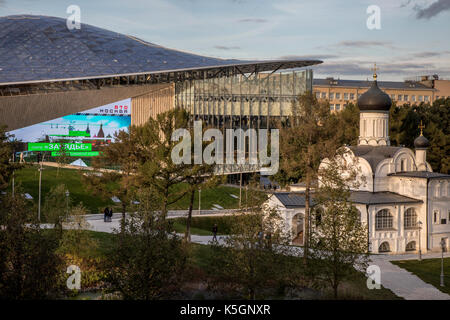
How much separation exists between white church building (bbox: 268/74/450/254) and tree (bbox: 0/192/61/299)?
21.6 m

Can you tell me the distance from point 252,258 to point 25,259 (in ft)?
23.6

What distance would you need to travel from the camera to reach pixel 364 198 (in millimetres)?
38594

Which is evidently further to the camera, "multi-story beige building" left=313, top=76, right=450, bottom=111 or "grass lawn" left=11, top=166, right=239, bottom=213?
"multi-story beige building" left=313, top=76, right=450, bottom=111

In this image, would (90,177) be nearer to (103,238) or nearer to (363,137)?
(103,238)

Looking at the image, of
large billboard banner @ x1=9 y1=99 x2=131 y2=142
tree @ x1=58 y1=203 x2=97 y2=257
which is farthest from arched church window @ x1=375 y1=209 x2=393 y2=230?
large billboard banner @ x1=9 y1=99 x2=131 y2=142

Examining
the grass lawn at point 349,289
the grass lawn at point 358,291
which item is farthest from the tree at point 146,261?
the grass lawn at point 358,291

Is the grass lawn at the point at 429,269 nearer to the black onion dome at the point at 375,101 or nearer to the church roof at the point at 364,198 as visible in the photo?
the church roof at the point at 364,198

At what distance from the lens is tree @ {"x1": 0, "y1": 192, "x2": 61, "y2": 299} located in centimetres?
1691

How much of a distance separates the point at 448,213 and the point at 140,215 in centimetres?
2766

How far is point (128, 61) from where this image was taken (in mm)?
59500

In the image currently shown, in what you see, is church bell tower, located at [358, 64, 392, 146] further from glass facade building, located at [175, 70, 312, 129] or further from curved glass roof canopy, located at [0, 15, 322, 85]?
glass facade building, located at [175, 70, 312, 129]

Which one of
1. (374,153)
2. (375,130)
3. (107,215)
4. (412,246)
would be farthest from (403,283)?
(107,215)

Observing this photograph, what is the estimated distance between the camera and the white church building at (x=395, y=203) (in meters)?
38.1
